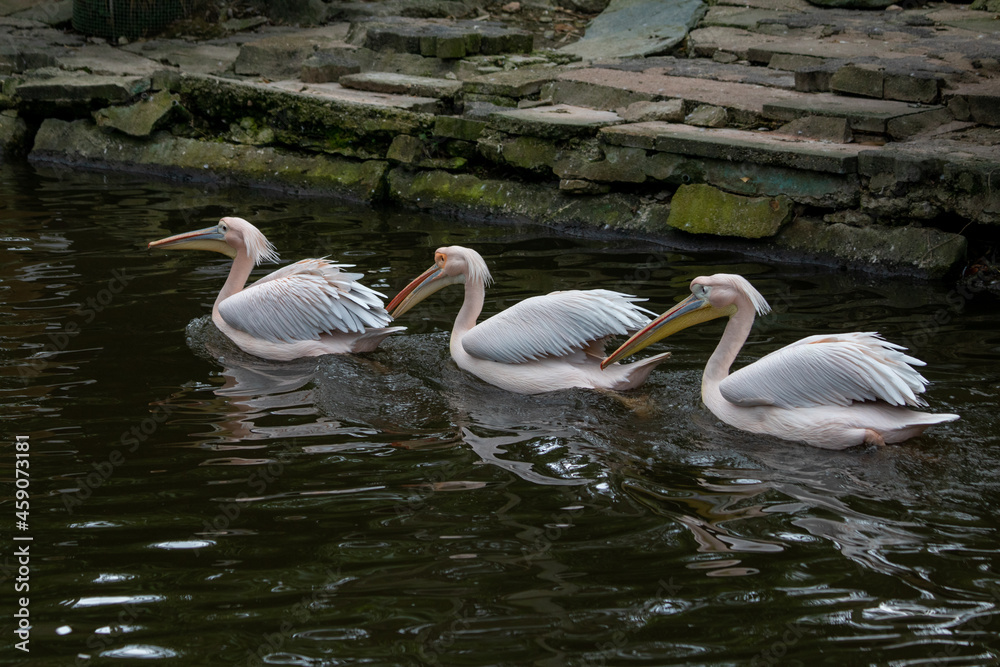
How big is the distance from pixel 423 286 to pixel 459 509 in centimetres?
177

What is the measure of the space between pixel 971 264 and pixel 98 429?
Answer: 473cm

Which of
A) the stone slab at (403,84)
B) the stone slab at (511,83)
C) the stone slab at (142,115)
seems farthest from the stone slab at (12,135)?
the stone slab at (511,83)

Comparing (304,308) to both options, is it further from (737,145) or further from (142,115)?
(142,115)

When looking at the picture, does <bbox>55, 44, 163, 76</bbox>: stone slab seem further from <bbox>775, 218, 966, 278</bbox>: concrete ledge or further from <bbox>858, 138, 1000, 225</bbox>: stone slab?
<bbox>858, 138, 1000, 225</bbox>: stone slab

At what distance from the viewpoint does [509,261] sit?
631cm

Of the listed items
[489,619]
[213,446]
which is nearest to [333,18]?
[213,446]

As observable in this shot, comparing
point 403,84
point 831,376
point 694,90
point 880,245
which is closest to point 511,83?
point 403,84

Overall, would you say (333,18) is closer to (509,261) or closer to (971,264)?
(509,261)

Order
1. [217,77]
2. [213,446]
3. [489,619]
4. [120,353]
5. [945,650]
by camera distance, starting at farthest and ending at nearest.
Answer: [217,77], [120,353], [213,446], [489,619], [945,650]

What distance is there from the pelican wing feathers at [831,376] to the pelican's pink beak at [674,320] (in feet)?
1.14

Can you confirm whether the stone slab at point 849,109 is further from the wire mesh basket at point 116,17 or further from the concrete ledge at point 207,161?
the wire mesh basket at point 116,17

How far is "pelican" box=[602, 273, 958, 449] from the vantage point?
143 inches

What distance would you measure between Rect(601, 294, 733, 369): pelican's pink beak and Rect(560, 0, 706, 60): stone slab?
540 cm

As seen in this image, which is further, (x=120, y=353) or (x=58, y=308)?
(x=58, y=308)
